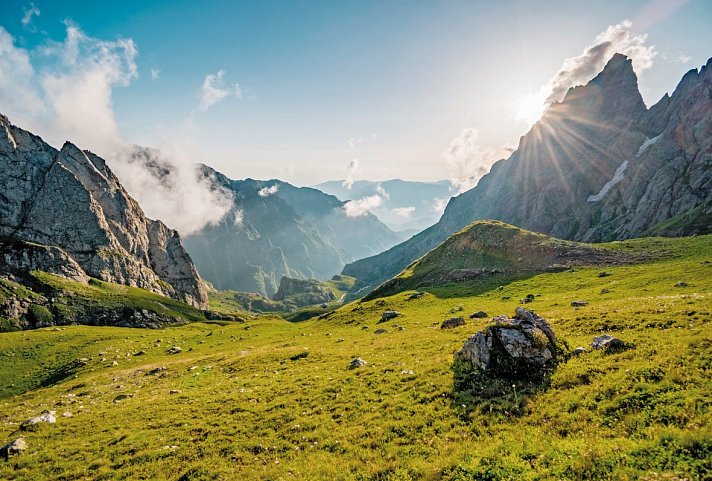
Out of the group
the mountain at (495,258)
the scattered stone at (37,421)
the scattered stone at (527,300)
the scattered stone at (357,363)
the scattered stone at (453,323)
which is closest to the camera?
the scattered stone at (37,421)

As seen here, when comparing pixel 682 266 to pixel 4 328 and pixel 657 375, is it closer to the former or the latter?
pixel 657 375

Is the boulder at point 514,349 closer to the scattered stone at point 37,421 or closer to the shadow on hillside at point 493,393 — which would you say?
the shadow on hillside at point 493,393

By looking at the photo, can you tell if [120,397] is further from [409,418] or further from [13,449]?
[409,418]

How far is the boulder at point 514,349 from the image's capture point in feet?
63.2

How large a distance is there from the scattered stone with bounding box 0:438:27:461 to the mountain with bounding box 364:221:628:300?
75.0 metres

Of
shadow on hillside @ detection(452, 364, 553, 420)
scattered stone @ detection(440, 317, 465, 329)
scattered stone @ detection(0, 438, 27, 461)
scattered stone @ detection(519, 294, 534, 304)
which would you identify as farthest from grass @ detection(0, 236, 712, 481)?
scattered stone @ detection(519, 294, 534, 304)

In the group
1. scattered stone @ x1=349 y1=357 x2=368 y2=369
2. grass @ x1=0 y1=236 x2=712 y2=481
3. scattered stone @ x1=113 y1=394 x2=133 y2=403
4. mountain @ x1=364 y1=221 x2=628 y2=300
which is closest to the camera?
grass @ x1=0 y1=236 x2=712 y2=481

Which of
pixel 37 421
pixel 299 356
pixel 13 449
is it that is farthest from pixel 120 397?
pixel 299 356

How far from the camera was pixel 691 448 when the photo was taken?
9.91 meters

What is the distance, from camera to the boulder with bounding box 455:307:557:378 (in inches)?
758

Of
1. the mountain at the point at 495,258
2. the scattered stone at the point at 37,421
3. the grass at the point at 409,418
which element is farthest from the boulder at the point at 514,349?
the mountain at the point at 495,258

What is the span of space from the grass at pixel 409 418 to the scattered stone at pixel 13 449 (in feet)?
2.39

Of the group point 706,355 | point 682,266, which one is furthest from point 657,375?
point 682,266

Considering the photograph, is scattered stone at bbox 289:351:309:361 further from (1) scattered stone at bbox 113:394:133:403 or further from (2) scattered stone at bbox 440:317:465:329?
(2) scattered stone at bbox 440:317:465:329
